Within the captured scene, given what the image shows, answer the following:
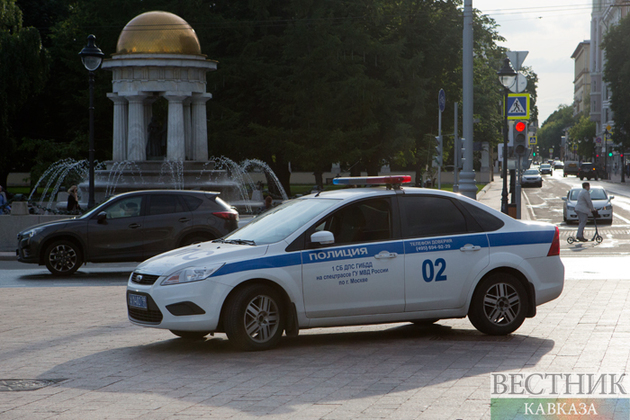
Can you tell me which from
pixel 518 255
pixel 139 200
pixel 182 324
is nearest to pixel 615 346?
pixel 518 255

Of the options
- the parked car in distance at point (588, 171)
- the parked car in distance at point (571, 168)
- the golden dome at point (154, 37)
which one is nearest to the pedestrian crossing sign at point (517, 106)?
the golden dome at point (154, 37)

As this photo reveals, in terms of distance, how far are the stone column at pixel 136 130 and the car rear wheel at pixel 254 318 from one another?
Answer: 20483 mm

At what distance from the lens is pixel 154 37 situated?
89.6ft

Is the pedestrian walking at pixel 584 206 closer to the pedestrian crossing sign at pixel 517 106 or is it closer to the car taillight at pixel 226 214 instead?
the pedestrian crossing sign at pixel 517 106

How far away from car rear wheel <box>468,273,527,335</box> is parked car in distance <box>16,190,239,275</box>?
853cm

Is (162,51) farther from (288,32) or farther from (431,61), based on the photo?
(431,61)

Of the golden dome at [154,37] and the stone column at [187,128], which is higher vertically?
the golden dome at [154,37]

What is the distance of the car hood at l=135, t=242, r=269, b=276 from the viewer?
7.89 m

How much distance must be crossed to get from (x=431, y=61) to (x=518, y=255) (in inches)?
1522

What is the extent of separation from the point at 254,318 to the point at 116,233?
8586mm

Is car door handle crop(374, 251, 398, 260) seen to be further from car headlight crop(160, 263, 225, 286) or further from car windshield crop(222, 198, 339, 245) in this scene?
car headlight crop(160, 263, 225, 286)

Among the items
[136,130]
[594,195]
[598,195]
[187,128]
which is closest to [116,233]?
[136,130]

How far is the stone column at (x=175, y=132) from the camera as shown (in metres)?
27.7

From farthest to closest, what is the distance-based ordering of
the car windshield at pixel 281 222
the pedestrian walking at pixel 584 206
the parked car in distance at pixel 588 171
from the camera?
the parked car in distance at pixel 588 171, the pedestrian walking at pixel 584 206, the car windshield at pixel 281 222
